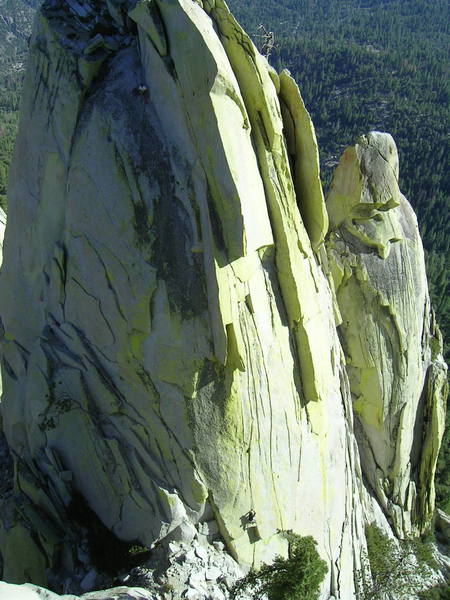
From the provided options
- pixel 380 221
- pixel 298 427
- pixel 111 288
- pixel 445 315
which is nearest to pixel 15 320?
pixel 111 288

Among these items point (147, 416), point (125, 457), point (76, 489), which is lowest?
point (76, 489)

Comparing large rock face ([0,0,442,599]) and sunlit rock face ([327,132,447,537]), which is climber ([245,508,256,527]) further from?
sunlit rock face ([327,132,447,537])

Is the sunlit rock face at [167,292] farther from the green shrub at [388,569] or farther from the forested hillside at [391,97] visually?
the forested hillside at [391,97]

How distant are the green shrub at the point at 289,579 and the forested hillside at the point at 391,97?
121ft

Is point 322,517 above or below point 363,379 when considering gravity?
below

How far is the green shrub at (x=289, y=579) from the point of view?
33.0 ft

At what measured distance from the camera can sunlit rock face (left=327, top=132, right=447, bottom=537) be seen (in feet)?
47.3

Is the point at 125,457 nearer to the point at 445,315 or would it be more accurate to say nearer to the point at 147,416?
the point at 147,416

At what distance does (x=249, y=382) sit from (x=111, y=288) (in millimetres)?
3344

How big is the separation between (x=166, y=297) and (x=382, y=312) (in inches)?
290

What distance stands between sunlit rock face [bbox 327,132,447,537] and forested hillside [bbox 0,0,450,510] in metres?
30.1

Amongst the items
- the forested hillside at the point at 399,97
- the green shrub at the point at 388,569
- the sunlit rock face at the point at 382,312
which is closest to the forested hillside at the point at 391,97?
the forested hillside at the point at 399,97

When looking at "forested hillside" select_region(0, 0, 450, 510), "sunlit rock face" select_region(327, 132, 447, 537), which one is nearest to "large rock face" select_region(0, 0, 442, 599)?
"sunlit rock face" select_region(327, 132, 447, 537)

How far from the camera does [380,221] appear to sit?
14492 mm
